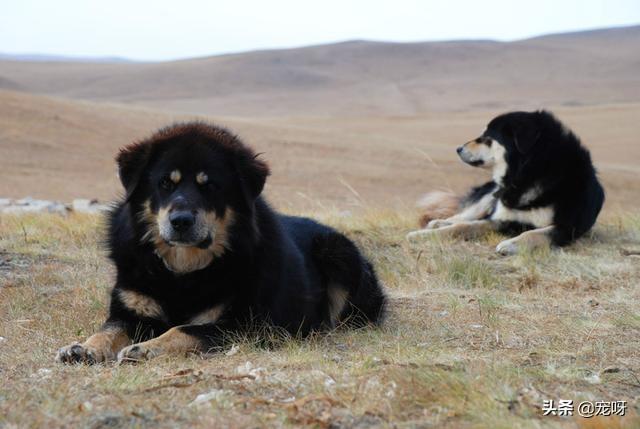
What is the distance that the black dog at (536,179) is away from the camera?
34.0ft

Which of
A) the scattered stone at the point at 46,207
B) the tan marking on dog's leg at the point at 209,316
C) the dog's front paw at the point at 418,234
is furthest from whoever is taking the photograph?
the scattered stone at the point at 46,207

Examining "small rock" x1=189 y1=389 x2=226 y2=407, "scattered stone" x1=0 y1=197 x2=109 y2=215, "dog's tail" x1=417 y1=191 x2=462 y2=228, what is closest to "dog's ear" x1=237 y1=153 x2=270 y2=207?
"small rock" x1=189 y1=389 x2=226 y2=407

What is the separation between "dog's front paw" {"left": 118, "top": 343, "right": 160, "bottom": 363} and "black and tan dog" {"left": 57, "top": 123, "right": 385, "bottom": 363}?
19cm

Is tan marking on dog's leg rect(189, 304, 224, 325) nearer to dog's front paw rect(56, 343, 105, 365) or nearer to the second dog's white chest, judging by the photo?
dog's front paw rect(56, 343, 105, 365)

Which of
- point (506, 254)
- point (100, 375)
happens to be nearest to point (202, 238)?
point (100, 375)

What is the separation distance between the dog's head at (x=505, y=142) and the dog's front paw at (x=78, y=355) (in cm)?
661

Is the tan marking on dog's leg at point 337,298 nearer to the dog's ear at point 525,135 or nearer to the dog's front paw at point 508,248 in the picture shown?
the dog's front paw at point 508,248

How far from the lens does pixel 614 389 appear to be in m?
4.45

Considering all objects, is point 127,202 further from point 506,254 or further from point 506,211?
point 506,211

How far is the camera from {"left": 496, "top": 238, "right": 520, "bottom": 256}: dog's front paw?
9684mm

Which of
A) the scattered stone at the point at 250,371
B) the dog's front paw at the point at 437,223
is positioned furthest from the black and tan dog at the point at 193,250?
the dog's front paw at the point at 437,223

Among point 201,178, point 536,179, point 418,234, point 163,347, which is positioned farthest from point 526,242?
point 163,347

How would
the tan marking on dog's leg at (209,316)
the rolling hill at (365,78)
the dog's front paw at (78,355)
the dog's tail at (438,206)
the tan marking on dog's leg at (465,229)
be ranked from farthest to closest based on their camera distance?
the rolling hill at (365,78)
the dog's tail at (438,206)
the tan marking on dog's leg at (465,229)
the tan marking on dog's leg at (209,316)
the dog's front paw at (78,355)

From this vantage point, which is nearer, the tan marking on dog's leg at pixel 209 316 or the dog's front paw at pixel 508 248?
the tan marking on dog's leg at pixel 209 316
